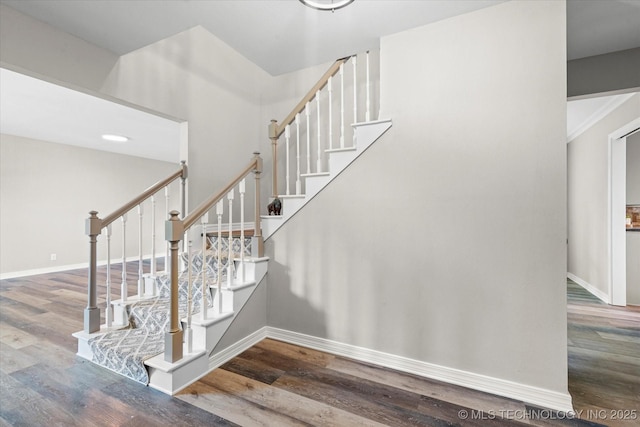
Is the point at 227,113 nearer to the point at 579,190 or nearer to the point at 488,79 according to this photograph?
the point at 488,79

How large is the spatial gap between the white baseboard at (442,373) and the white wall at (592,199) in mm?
3270

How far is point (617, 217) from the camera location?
3.71 metres

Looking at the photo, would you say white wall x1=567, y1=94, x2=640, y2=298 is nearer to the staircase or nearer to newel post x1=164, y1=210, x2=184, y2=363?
the staircase

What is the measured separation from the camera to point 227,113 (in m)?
3.50

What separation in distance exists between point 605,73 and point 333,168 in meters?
2.68

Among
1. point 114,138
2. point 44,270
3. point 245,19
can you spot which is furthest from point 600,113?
point 44,270

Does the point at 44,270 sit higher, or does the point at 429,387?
the point at 44,270

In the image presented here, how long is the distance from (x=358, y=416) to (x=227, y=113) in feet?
10.9

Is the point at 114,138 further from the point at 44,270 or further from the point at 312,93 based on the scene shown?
the point at 312,93

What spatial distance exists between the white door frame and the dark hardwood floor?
140 cm

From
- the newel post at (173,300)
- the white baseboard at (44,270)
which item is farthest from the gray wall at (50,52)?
the white baseboard at (44,270)

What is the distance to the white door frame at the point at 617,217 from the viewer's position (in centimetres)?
368

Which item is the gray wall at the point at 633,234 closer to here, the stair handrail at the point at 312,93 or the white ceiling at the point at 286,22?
the white ceiling at the point at 286,22

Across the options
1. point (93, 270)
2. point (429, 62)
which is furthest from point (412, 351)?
point (93, 270)
